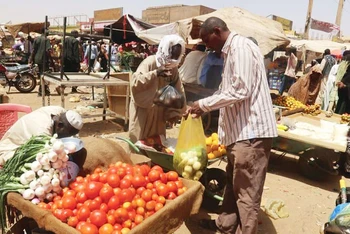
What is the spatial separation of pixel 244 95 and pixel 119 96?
5.25 m

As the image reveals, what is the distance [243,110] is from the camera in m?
2.66

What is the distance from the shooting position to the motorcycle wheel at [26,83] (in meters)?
10.9

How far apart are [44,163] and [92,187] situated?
0.40 meters

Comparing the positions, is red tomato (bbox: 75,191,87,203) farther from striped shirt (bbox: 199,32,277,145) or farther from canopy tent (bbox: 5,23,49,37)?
canopy tent (bbox: 5,23,49,37)

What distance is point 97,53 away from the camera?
15.1 metres

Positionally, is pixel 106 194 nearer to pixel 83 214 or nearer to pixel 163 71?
pixel 83 214

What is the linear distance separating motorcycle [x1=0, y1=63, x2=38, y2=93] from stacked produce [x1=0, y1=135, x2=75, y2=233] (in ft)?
31.5

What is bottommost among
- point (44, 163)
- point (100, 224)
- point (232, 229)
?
point (232, 229)

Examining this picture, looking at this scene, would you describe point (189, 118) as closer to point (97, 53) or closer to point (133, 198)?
point (133, 198)

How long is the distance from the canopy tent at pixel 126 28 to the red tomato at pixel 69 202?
946 cm

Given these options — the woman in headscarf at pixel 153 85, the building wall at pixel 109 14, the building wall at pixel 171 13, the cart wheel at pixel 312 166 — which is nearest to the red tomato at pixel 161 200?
the woman in headscarf at pixel 153 85

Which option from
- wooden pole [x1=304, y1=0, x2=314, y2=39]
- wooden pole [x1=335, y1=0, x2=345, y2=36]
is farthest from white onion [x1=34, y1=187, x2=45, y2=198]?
wooden pole [x1=335, y1=0, x2=345, y2=36]

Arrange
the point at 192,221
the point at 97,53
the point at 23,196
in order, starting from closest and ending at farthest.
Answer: the point at 23,196 → the point at 192,221 → the point at 97,53

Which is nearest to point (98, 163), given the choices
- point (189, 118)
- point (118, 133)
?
point (189, 118)
